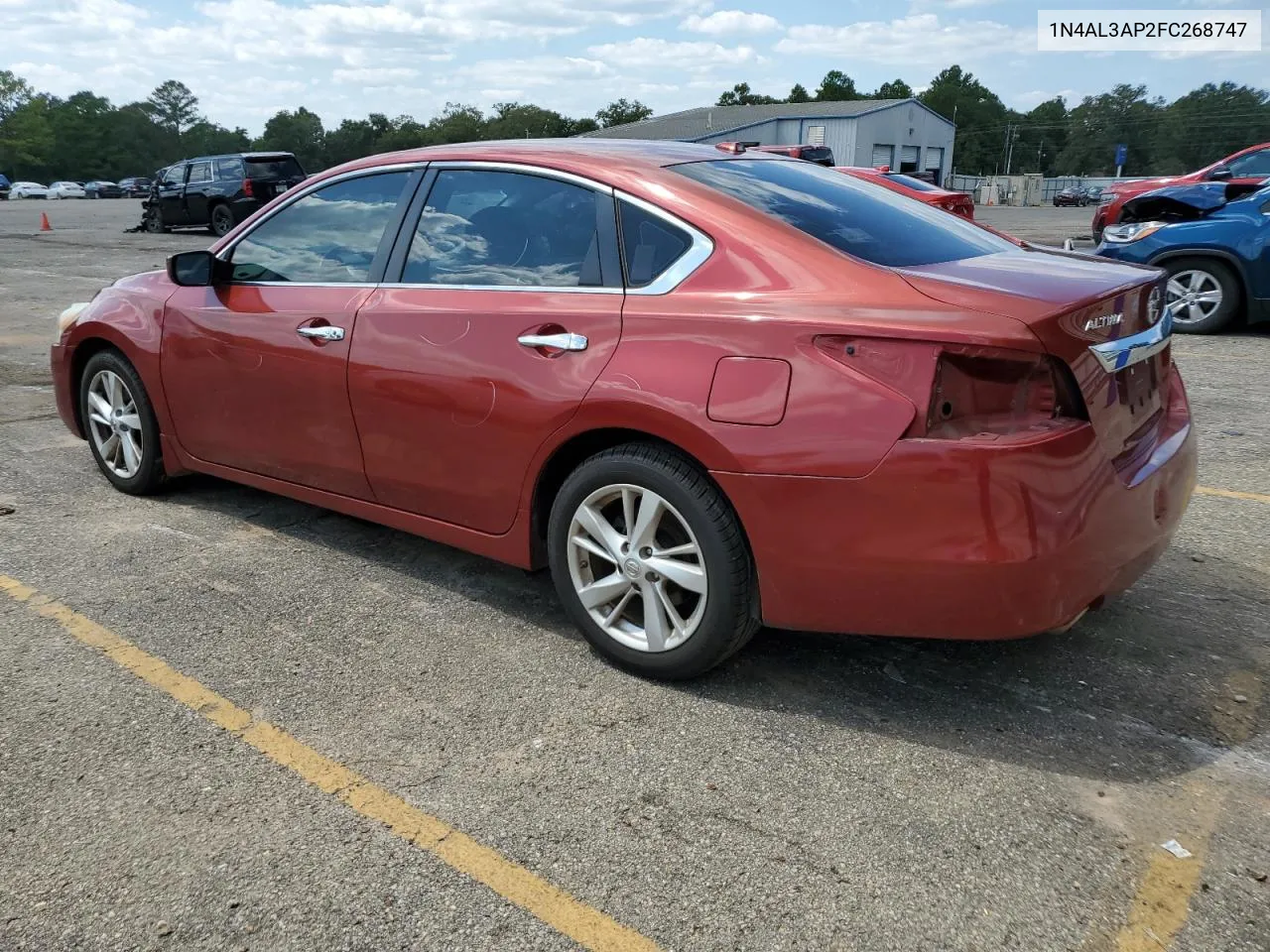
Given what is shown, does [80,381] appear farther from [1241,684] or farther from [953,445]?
[1241,684]

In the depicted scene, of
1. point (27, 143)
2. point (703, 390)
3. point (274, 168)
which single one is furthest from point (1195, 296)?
point (27, 143)

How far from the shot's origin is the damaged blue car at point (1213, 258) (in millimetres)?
8906

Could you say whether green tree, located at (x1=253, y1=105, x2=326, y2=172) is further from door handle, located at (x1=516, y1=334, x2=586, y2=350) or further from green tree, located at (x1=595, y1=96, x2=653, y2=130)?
door handle, located at (x1=516, y1=334, x2=586, y2=350)

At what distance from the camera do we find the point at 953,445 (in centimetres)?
251

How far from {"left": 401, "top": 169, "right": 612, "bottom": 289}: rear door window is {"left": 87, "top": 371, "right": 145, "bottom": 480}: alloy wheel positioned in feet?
6.56

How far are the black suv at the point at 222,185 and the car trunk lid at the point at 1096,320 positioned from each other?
2107 centimetres

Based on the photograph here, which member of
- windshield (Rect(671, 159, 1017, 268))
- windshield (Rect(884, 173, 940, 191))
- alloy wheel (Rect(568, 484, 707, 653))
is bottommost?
alloy wheel (Rect(568, 484, 707, 653))

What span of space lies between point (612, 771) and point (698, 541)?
667 mm

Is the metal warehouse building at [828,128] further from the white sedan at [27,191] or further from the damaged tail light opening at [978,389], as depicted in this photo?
the damaged tail light opening at [978,389]

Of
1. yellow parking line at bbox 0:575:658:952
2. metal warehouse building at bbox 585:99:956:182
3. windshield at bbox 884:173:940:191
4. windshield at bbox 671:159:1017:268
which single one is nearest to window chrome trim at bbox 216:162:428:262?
windshield at bbox 671:159:1017:268

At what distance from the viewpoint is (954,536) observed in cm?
256

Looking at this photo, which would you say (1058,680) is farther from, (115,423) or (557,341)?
(115,423)

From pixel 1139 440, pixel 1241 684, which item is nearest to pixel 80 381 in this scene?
pixel 1139 440

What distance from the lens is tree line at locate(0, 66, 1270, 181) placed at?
10738 cm
